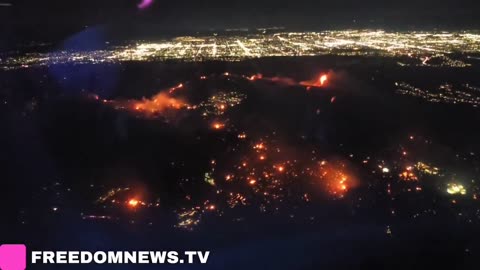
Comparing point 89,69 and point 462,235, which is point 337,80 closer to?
Answer: point 462,235

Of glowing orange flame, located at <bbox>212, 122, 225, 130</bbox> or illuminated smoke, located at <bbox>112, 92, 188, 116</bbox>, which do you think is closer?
glowing orange flame, located at <bbox>212, 122, 225, 130</bbox>

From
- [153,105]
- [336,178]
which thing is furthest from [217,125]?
[336,178]

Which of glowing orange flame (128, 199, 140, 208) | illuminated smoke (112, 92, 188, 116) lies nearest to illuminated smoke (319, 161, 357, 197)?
glowing orange flame (128, 199, 140, 208)

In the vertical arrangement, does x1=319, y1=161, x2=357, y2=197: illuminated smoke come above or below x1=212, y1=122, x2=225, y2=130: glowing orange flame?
below

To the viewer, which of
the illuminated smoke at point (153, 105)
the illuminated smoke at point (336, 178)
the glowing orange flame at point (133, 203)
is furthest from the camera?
the illuminated smoke at point (153, 105)

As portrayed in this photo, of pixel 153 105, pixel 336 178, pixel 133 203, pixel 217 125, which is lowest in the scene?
pixel 133 203

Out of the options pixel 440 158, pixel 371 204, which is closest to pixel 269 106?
pixel 440 158

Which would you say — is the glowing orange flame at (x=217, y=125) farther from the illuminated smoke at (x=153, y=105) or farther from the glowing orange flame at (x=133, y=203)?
the glowing orange flame at (x=133, y=203)

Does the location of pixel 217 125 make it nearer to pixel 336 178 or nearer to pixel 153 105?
pixel 153 105

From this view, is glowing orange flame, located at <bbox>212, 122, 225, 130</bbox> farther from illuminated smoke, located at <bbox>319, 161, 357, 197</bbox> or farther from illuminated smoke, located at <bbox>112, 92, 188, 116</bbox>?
illuminated smoke, located at <bbox>319, 161, 357, 197</bbox>

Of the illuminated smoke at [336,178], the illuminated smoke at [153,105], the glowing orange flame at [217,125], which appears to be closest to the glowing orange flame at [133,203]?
the illuminated smoke at [336,178]

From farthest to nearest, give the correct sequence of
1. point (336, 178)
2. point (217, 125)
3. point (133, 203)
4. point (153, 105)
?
point (153, 105), point (217, 125), point (336, 178), point (133, 203)
